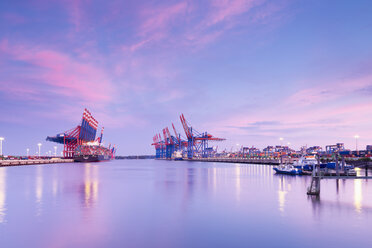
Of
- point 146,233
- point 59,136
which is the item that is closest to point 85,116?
point 59,136

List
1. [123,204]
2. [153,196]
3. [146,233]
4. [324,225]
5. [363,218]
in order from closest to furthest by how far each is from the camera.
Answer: [146,233] → [324,225] → [363,218] → [123,204] → [153,196]

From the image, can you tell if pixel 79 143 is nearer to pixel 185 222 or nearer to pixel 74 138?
pixel 74 138

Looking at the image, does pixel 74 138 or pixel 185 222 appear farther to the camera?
pixel 74 138

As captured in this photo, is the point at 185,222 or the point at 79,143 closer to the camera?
the point at 185,222

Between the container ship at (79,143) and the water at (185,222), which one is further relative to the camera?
the container ship at (79,143)

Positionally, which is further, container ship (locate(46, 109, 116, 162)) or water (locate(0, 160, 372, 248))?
container ship (locate(46, 109, 116, 162))

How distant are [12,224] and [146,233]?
931 cm

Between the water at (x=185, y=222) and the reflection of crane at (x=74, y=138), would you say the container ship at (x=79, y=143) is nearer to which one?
the reflection of crane at (x=74, y=138)

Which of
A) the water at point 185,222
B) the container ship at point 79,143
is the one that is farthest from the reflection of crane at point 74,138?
the water at point 185,222

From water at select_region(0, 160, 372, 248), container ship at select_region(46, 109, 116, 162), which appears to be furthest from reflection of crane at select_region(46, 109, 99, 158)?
water at select_region(0, 160, 372, 248)

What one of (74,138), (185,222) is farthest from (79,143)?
(185,222)

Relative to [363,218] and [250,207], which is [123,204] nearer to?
[250,207]

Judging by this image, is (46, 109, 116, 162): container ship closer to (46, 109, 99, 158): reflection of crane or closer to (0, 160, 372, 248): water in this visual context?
(46, 109, 99, 158): reflection of crane

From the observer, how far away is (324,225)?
19.9 metres
